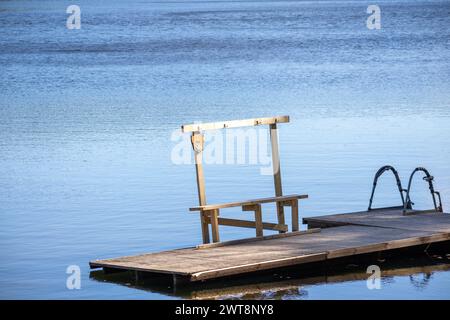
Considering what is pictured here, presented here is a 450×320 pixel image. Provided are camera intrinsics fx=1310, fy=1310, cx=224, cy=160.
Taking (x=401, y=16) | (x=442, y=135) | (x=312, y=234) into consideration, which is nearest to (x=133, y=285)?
(x=312, y=234)

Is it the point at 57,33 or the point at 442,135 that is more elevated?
the point at 57,33

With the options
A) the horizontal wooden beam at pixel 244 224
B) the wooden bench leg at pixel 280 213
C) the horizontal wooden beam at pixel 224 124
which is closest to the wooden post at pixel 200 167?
the horizontal wooden beam at pixel 224 124

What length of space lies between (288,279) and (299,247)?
2.10ft

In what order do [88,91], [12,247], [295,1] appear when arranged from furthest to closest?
[295,1]
[88,91]
[12,247]

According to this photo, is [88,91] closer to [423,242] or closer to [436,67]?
[436,67]

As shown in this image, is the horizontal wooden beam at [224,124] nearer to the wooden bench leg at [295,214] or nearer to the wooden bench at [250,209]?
the wooden bench at [250,209]

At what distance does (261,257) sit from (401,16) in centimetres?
8704

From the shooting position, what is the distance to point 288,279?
51.1 feet

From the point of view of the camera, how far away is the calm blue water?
18.1 m

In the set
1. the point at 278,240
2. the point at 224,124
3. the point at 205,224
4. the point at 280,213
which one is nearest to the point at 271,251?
the point at 278,240

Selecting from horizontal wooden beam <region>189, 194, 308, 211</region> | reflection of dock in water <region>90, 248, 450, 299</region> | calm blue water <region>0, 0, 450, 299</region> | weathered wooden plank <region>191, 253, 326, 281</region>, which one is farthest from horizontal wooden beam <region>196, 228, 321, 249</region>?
calm blue water <region>0, 0, 450, 299</region>

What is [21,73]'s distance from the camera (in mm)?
55969

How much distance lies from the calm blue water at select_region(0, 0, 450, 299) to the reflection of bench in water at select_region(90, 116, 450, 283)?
1.60 feet

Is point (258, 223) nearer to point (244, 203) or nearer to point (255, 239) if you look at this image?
point (255, 239)
